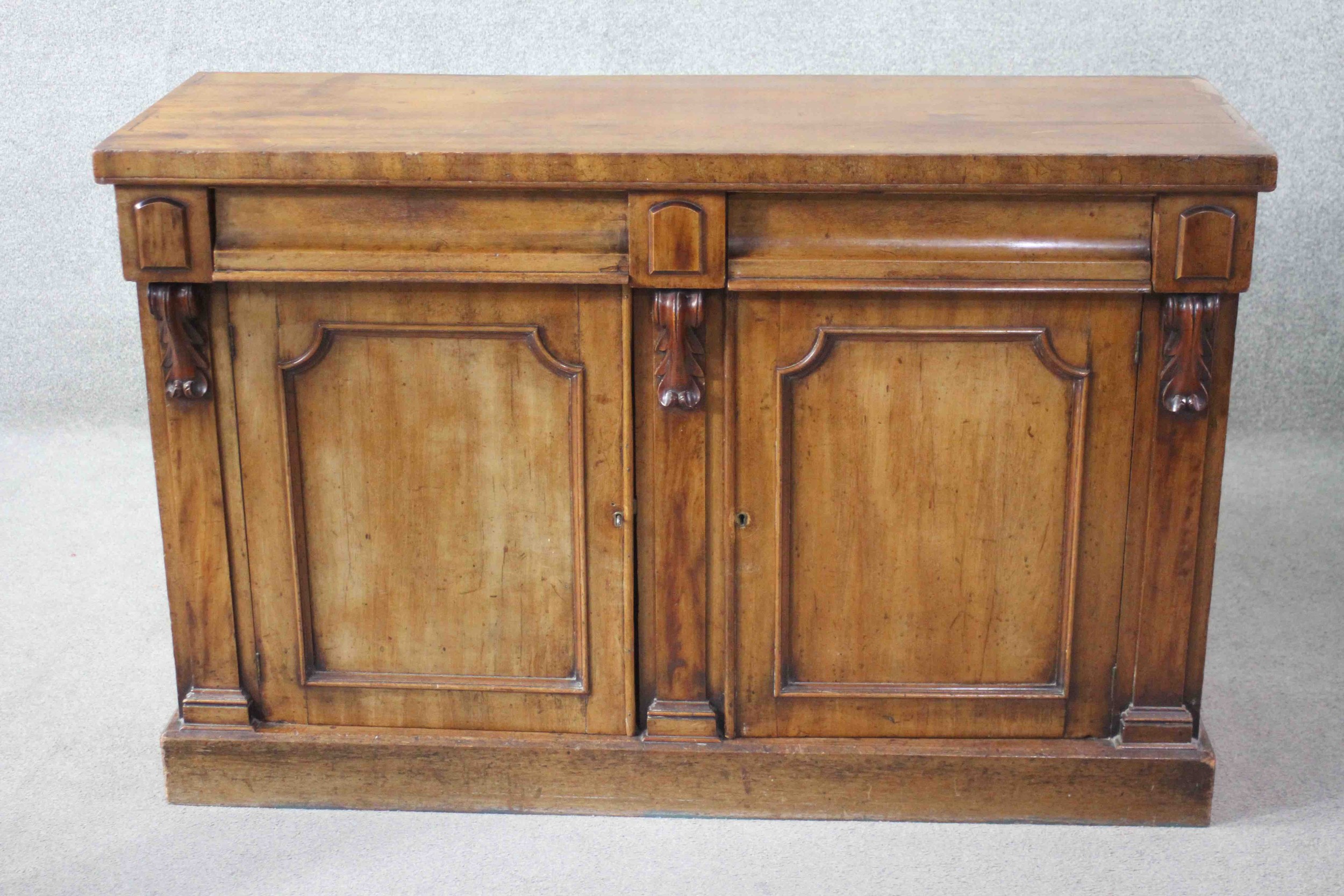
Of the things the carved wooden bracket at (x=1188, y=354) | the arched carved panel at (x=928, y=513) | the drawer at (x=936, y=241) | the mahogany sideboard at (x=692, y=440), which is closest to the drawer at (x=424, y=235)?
the mahogany sideboard at (x=692, y=440)

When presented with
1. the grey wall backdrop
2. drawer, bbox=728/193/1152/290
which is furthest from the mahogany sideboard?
the grey wall backdrop

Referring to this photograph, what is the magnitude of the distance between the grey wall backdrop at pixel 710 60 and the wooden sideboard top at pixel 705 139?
3.56 feet

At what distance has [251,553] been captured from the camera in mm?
2592

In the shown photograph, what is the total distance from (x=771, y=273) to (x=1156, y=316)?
516 millimetres

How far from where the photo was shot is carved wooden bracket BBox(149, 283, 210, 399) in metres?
2.44

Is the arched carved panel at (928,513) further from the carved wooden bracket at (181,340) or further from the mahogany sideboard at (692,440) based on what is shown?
the carved wooden bracket at (181,340)

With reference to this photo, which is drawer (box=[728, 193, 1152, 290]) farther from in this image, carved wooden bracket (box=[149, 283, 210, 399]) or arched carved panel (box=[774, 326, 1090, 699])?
carved wooden bracket (box=[149, 283, 210, 399])

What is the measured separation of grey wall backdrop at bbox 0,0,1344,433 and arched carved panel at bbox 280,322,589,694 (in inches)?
61.4

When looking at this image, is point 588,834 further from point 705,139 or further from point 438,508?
point 705,139

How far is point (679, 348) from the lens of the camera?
2.43 metres

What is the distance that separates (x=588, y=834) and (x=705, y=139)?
3.28 ft

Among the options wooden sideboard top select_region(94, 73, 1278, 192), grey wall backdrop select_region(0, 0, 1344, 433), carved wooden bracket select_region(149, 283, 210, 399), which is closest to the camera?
wooden sideboard top select_region(94, 73, 1278, 192)

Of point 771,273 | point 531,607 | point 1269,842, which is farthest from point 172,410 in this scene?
point 1269,842

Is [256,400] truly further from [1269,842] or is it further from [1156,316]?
[1269,842]
